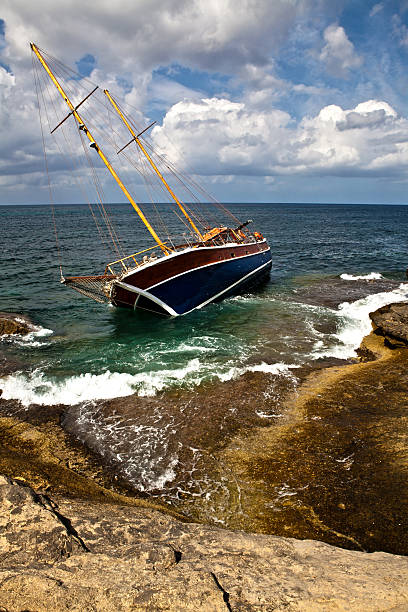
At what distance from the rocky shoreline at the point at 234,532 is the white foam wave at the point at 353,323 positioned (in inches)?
172

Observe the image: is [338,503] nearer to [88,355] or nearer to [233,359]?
[233,359]

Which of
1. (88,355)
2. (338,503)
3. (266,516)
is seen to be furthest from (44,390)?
(338,503)

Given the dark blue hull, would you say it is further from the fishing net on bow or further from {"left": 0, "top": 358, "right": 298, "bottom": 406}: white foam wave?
{"left": 0, "top": 358, "right": 298, "bottom": 406}: white foam wave

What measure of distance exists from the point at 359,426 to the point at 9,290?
88.5ft

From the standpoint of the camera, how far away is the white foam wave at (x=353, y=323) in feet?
50.2

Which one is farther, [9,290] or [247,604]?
[9,290]

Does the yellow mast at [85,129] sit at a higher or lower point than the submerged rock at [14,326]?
higher

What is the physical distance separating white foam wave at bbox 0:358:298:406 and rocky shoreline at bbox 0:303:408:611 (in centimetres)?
103

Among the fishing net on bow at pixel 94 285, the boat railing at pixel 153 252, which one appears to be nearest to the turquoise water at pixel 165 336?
the fishing net on bow at pixel 94 285

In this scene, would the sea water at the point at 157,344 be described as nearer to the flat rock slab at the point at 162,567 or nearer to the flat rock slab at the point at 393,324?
the flat rock slab at the point at 393,324

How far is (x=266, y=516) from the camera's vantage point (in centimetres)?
651

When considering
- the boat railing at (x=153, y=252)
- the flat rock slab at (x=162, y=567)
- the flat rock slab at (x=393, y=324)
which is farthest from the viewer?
the boat railing at (x=153, y=252)

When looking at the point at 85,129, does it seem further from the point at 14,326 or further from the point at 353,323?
the point at 353,323

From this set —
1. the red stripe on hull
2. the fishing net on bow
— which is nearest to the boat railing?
the fishing net on bow
